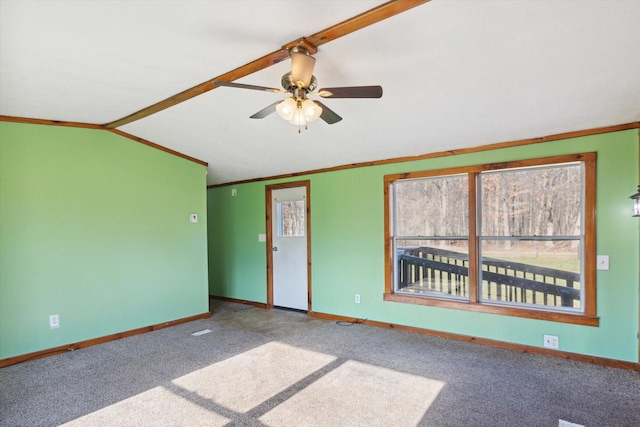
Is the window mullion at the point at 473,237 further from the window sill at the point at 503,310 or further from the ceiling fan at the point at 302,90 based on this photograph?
the ceiling fan at the point at 302,90

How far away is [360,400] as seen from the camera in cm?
253

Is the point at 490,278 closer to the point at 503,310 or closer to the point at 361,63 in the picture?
the point at 503,310

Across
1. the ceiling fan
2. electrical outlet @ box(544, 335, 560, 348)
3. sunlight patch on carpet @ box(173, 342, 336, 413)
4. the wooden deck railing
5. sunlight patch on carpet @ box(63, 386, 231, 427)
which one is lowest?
sunlight patch on carpet @ box(173, 342, 336, 413)

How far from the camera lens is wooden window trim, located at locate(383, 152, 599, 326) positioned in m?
3.08

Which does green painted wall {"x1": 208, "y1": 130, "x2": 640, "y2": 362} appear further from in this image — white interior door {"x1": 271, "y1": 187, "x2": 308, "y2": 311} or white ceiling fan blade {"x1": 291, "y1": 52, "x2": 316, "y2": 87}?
white ceiling fan blade {"x1": 291, "y1": 52, "x2": 316, "y2": 87}

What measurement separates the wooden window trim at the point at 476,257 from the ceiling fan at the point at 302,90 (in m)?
2.13

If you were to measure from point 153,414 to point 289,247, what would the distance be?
3119 mm

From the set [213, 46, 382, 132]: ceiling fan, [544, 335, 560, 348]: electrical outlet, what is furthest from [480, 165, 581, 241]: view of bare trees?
[213, 46, 382, 132]: ceiling fan

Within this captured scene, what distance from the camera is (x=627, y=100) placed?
2.56 m

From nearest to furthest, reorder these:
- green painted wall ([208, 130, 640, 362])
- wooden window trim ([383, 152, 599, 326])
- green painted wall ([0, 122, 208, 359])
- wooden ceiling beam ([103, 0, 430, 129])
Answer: wooden ceiling beam ([103, 0, 430, 129]) → green painted wall ([208, 130, 640, 362]) → wooden window trim ([383, 152, 599, 326]) → green painted wall ([0, 122, 208, 359])

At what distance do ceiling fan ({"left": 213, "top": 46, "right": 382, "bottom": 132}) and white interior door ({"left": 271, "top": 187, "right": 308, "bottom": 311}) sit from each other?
293 cm

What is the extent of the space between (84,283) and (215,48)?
313cm

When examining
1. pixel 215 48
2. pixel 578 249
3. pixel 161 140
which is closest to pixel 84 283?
pixel 161 140

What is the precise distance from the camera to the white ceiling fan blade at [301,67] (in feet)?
6.64
